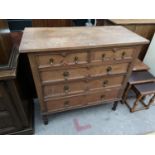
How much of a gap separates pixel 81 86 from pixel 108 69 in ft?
1.04

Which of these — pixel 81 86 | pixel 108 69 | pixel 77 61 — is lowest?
pixel 81 86

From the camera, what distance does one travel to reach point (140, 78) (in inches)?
64.8

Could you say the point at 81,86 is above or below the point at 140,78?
above

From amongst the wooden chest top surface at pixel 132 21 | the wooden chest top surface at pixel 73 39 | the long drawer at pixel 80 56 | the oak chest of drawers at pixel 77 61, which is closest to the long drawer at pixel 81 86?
the oak chest of drawers at pixel 77 61

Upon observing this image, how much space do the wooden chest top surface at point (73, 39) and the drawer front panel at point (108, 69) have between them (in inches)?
9.3

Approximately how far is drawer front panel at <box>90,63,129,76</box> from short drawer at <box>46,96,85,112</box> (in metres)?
0.35

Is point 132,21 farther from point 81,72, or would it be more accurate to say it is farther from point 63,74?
point 63,74

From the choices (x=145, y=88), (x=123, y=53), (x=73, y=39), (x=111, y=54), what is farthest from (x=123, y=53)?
(x=145, y=88)

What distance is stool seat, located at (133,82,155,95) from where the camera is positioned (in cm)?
157

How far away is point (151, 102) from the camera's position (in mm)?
1767

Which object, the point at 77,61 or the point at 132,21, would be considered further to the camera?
the point at 132,21
